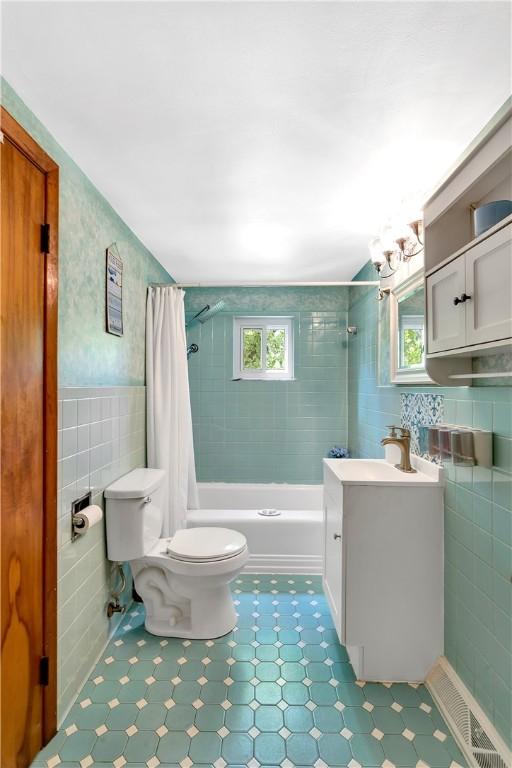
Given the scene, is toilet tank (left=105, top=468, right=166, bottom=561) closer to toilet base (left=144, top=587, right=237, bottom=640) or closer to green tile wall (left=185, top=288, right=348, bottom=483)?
toilet base (left=144, top=587, right=237, bottom=640)

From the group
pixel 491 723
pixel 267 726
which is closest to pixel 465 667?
pixel 491 723

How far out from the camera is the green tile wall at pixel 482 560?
1.27 metres

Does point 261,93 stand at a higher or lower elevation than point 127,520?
higher

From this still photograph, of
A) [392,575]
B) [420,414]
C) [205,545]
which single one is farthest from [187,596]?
[420,414]

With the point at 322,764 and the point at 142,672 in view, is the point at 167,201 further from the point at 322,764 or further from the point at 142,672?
the point at 322,764

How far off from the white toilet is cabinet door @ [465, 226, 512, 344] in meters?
1.54

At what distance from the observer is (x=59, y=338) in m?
1.52

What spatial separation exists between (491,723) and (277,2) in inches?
87.0

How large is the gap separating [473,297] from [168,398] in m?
1.97

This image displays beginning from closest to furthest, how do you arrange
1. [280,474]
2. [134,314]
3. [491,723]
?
[491,723]
[134,314]
[280,474]

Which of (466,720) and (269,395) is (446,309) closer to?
(466,720)

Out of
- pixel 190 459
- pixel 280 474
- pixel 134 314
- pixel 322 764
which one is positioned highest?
pixel 134 314

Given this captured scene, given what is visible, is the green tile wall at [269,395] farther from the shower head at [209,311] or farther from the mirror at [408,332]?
the mirror at [408,332]

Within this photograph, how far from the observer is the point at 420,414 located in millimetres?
1952
